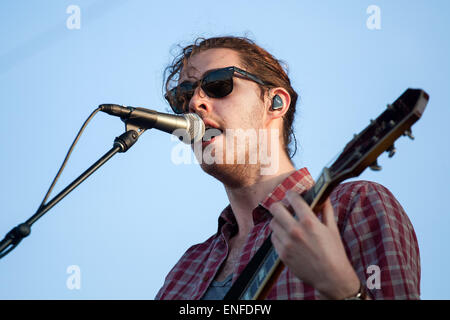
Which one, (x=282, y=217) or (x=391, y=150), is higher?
(x=391, y=150)

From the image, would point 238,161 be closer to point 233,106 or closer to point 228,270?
point 233,106

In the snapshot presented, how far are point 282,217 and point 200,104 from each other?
1.24 meters

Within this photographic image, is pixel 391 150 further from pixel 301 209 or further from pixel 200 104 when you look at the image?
pixel 200 104

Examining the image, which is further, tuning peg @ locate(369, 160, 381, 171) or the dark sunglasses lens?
the dark sunglasses lens

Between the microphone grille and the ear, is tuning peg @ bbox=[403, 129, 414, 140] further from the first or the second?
the ear

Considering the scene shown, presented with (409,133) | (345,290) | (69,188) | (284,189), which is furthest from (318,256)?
(284,189)

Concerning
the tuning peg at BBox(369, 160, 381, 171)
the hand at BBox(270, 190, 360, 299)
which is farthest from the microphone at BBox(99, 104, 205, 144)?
the tuning peg at BBox(369, 160, 381, 171)

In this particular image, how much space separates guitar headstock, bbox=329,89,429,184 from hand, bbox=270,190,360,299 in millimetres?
190

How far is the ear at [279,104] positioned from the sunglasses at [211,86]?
0.09 m

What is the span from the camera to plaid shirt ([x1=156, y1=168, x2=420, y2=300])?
1.76 metres
